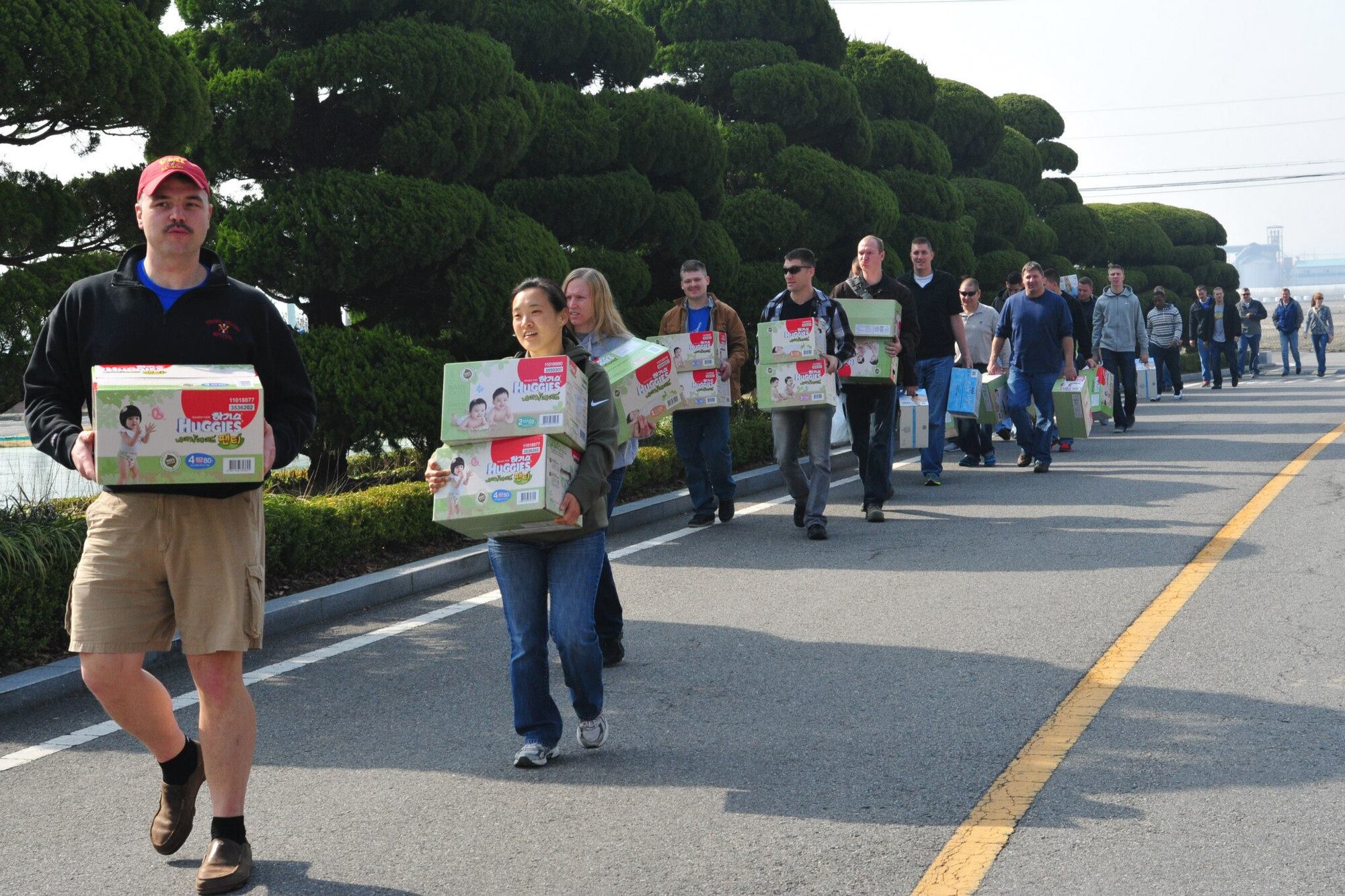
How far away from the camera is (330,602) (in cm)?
800

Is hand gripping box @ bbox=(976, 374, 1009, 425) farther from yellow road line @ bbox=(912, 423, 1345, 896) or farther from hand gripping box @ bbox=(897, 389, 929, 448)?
yellow road line @ bbox=(912, 423, 1345, 896)

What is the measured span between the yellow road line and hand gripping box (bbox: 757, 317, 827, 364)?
2862mm

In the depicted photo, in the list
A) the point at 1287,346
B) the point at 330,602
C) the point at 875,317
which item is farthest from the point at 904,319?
the point at 1287,346

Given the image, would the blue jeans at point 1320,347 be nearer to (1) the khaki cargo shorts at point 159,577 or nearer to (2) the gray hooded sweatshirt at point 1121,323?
(2) the gray hooded sweatshirt at point 1121,323

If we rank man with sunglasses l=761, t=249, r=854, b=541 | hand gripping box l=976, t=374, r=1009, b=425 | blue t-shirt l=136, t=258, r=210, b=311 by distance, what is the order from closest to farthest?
blue t-shirt l=136, t=258, r=210, b=311 → man with sunglasses l=761, t=249, r=854, b=541 → hand gripping box l=976, t=374, r=1009, b=425

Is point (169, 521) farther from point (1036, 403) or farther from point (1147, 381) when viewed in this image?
point (1147, 381)

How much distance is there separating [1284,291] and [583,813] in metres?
31.6

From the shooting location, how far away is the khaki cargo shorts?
409 cm

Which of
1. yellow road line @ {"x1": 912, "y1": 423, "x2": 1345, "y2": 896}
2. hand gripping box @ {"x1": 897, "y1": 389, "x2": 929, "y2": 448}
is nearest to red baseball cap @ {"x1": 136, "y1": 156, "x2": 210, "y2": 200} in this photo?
yellow road line @ {"x1": 912, "y1": 423, "x2": 1345, "y2": 896}

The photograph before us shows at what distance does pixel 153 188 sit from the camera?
4.04 metres

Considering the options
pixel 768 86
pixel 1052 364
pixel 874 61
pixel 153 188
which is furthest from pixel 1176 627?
pixel 874 61

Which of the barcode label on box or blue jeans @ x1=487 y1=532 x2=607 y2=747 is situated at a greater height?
the barcode label on box

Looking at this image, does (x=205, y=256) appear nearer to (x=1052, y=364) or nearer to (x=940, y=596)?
(x=940, y=596)

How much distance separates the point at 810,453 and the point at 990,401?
4.89 metres
